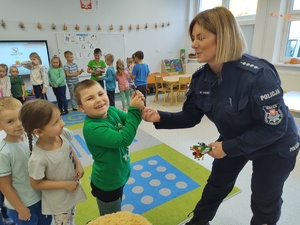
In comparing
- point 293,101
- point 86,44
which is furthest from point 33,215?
point 86,44

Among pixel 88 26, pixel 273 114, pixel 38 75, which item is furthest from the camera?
pixel 88 26

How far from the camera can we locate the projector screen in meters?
4.55

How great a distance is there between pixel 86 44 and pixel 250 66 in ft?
17.2

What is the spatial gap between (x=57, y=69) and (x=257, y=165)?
14.3 ft

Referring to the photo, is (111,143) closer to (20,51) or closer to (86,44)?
(20,51)

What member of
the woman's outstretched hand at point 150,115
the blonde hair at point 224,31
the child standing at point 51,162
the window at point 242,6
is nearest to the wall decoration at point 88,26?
the window at point 242,6

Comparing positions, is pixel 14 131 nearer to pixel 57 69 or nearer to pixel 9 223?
pixel 9 223

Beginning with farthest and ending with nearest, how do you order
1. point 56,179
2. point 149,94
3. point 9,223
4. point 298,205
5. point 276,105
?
point 149,94 < point 298,205 < point 9,223 < point 56,179 < point 276,105

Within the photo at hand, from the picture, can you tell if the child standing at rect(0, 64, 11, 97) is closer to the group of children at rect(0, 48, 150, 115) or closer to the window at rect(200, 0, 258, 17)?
the group of children at rect(0, 48, 150, 115)

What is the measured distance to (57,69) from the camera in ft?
14.5

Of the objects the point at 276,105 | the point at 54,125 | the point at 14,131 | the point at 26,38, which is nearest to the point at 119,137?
the point at 54,125

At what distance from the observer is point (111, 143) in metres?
0.94

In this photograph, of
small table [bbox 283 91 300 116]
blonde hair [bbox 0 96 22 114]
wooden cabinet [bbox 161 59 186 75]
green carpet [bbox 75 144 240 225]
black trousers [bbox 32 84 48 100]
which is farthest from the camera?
wooden cabinet [bbox 161 59 186 75]

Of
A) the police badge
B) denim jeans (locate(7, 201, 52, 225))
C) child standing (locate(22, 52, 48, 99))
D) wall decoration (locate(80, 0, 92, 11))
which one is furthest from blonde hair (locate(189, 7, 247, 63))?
wall decoration (locate(80, 0, 92, 11))
